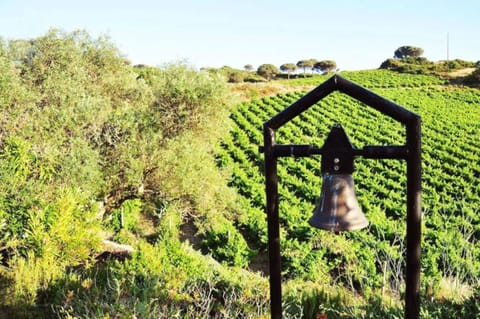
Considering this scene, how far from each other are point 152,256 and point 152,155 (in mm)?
4898

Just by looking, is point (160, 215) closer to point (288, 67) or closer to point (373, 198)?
point (373, 198)

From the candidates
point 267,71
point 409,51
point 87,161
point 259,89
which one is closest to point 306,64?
point 267,71

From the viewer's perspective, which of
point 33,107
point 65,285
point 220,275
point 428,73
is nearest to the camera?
point 65,285

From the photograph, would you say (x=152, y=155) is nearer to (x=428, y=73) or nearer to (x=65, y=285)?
(x=65, y=285)

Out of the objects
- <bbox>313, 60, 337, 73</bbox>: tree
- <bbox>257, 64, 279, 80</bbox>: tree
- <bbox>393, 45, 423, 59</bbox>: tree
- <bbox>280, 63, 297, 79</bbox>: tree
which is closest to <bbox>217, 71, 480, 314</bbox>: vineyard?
<bbox>257, 64, 279, 80</bbox>: tree

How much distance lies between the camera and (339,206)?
267 cm

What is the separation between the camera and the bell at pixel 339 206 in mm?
2625

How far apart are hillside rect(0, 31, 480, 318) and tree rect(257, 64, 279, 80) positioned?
55.1 meters

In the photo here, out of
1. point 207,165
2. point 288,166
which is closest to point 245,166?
point 288,166

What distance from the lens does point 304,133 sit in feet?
103

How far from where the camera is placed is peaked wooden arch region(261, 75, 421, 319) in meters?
2.48

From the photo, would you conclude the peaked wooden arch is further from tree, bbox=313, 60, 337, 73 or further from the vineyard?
tree, bbox=313, 60, 337, 73

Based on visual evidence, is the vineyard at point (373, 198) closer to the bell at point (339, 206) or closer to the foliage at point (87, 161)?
the bell at point (339, 206)

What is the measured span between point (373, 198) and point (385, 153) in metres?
16.4
